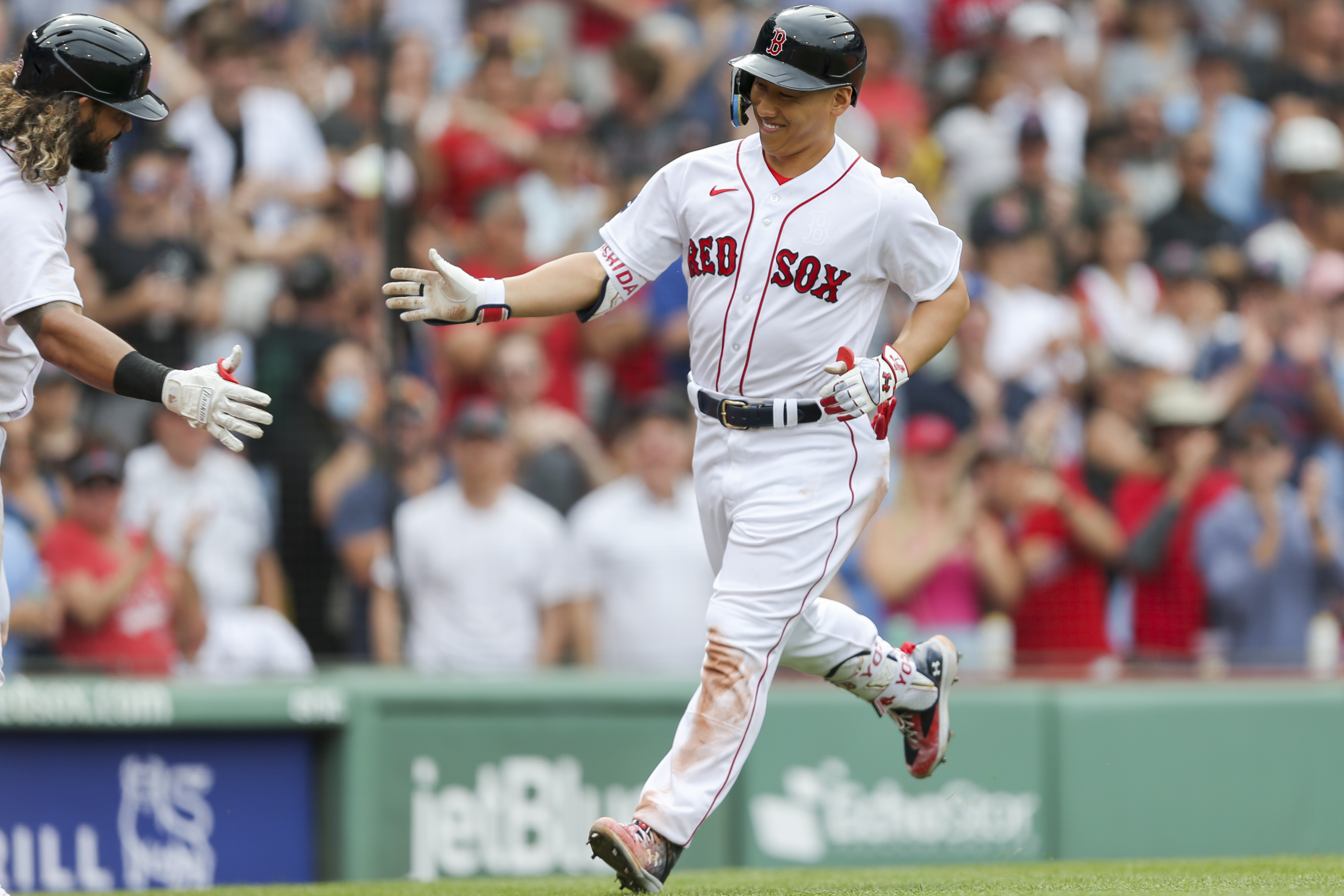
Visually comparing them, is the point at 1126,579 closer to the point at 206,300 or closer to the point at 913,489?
the point at 913,489

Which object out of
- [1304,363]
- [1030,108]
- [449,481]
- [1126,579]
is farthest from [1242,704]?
[1030,108]

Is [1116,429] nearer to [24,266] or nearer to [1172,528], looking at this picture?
[1172,528]

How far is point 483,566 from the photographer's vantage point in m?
8.20

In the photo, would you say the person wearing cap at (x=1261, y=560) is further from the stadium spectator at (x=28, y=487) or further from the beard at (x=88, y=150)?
the beard at (x=88, y=150)

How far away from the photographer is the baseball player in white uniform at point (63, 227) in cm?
443

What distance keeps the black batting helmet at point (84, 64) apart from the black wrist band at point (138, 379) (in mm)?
712

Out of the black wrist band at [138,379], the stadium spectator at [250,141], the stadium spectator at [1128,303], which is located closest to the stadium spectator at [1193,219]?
the stadium spectator at [1128,303]

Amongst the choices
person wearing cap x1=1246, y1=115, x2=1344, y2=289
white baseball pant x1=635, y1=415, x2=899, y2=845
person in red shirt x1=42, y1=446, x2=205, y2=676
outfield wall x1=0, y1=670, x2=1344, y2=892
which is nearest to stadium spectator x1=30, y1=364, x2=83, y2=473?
person in red shirt x1=42, y1=446, x2=205, y2=676

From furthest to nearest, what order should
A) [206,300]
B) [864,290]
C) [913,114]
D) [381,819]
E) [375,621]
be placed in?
1. [913,114]
2. [206,300]
3. [375,621]
4. [381,819]
5. [864,290]

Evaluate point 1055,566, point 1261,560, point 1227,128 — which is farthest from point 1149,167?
point 1055,566

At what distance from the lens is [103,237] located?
8.45 m

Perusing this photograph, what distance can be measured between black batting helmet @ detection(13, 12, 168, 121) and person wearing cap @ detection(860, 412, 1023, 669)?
470cm

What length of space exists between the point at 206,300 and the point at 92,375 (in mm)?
4168

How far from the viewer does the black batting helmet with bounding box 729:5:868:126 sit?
4.89m
